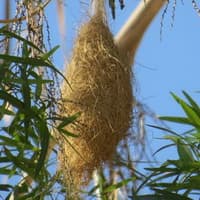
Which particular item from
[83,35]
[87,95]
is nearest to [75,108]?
[87,95]

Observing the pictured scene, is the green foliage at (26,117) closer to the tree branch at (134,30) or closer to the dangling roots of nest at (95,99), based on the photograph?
the dangling roots of nest at (95,99)

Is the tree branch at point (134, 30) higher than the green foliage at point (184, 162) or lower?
higher

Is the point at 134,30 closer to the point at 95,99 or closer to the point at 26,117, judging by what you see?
the point at 95,99

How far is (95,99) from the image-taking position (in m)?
1.51

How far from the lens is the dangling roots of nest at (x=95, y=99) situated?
1.46 meters

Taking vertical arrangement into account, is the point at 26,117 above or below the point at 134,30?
below

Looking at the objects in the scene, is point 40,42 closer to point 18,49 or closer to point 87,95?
point 18,49

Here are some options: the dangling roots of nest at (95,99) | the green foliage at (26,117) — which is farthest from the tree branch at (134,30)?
the green foliage at (26,117)

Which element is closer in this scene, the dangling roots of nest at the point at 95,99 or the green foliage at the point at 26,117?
the green foliage at the point at 26,117

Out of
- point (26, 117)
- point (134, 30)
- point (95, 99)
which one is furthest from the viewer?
point (134, 30)

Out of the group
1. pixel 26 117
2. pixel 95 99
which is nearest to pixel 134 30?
pixel 95 99

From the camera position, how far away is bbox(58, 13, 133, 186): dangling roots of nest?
146 centimetres

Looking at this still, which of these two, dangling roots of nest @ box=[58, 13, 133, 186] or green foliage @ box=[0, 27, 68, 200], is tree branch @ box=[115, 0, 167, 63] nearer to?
dangling roots of nest @ box=[58, 13, 133, 186]

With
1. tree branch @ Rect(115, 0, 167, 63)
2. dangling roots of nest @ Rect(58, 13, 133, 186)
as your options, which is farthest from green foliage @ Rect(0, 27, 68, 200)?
tree branch @ Rect(115, 0, 167, 63)
